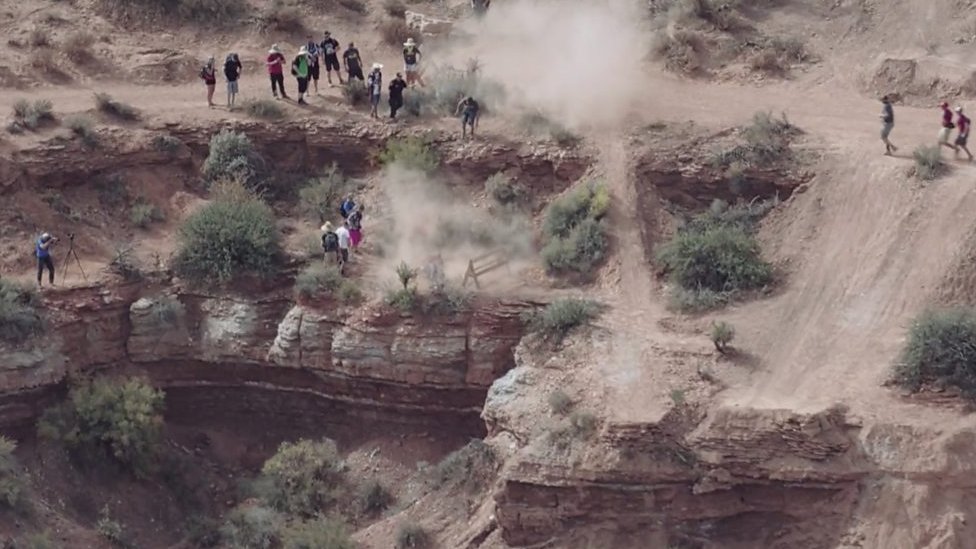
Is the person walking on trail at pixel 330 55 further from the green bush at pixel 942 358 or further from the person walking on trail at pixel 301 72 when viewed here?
the green bush at pixel 942 358

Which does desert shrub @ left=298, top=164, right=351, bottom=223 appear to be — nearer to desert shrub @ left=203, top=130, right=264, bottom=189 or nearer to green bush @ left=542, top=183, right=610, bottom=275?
desert shrub @ left=203, top=130, right=264, bottom=189

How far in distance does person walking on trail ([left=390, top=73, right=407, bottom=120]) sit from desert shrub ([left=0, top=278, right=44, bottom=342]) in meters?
7.24

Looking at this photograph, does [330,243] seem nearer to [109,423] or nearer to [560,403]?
[109,423]

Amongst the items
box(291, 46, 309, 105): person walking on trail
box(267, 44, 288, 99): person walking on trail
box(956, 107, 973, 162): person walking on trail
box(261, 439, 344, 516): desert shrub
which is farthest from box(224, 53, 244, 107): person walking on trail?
box(956, 107, 973, 162): person walking on trail

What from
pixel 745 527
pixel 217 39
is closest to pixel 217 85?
pixel 217 39

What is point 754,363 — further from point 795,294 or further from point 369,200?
point 369,200

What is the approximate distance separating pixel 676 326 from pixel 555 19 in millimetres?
9281

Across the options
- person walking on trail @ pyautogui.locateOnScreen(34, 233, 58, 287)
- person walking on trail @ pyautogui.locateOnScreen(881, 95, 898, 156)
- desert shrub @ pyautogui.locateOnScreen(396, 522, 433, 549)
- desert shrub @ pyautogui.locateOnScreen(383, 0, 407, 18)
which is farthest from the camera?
desert shrub @ pyautogui.locateOnScreen(383, 0, 407, 18)

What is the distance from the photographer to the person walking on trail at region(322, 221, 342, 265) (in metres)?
25.8

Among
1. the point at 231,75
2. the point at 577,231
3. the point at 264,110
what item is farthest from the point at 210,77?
the point at 577,231

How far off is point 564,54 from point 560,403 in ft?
30.6

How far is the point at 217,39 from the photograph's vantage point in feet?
105

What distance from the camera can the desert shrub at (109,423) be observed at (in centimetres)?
2450

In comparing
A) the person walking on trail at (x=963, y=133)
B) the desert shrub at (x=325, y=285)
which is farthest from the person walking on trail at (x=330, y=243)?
the person walking on trail at (x=963, y=133)
